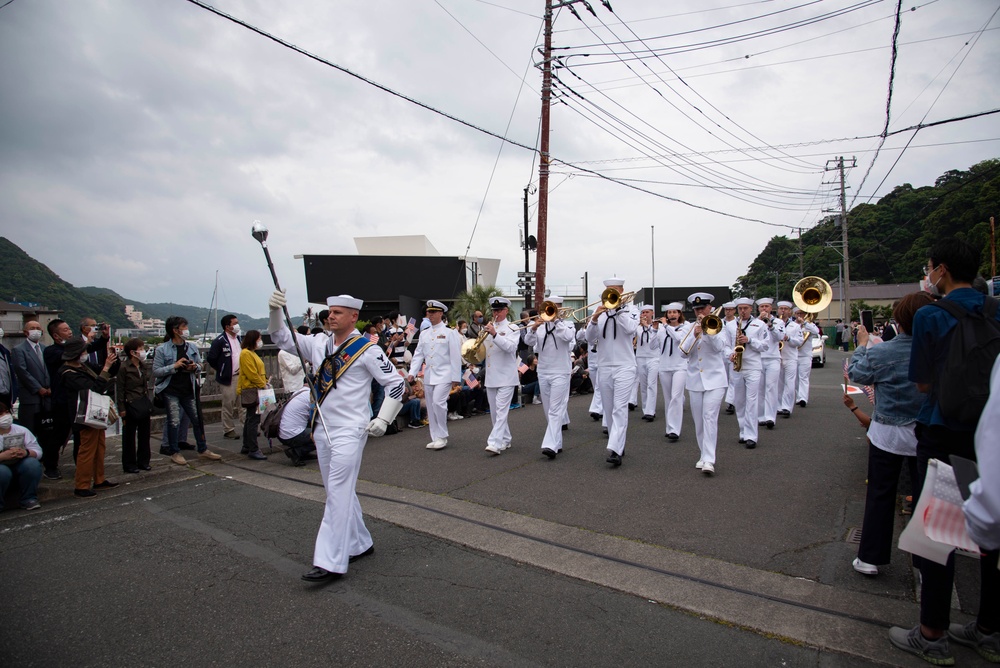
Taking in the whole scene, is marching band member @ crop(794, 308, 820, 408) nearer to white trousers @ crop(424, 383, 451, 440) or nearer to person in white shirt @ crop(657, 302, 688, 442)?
person in white shirt @ crop(657, 302, 688, 442)

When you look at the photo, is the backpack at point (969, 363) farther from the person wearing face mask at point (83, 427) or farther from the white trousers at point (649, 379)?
the white trousers at point (649, 379)

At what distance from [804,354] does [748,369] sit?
401 centimetres

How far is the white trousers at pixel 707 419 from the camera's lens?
664 centimetres

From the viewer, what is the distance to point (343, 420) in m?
4.46

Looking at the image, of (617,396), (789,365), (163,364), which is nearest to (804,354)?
(789,365)

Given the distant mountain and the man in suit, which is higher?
the distant mountain

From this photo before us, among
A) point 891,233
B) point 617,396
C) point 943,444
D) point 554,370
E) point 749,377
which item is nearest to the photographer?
point 943,444

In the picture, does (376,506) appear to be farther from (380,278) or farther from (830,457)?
(380,278)

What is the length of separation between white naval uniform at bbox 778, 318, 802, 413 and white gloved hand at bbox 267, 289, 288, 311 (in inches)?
368

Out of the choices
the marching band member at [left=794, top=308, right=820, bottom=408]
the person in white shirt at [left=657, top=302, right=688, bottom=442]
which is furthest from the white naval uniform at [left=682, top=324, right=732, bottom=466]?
the marching band member at [left=794, top=308, right=820, bottom=408]

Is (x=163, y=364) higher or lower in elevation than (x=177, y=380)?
higher

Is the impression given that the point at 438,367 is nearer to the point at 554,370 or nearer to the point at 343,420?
the point at 554,370

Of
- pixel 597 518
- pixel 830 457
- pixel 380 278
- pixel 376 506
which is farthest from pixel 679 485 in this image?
pixel 380 278

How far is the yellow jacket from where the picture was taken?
26.8ft
